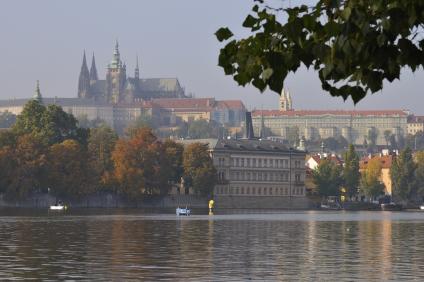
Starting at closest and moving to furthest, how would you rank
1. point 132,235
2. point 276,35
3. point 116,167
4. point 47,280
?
point 276,35 → point 47,280 → point 132,235 → point 116,167

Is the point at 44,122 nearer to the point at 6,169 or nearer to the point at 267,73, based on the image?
the point at 6,169

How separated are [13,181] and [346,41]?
501 ft

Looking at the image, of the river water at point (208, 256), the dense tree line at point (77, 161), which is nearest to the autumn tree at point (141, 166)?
the dense tree line at point (77, 161)

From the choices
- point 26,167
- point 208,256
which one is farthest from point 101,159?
point 208,256

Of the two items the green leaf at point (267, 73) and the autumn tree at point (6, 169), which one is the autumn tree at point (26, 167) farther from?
the green leaf at point (267, 73)

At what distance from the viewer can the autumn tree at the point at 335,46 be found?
41.5 feet

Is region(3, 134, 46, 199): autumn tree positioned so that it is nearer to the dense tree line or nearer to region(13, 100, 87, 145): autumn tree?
the dense tree line

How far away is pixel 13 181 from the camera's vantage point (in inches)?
6412

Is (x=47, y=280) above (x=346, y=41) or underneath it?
underneath

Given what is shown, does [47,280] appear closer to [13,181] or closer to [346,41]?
[346,41]

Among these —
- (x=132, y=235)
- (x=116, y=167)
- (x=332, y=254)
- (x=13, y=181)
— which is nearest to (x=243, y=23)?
(x=332, y=254)

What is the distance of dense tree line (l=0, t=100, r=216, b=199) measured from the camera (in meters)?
166

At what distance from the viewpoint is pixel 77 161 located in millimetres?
168500

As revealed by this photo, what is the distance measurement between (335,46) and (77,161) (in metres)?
157
